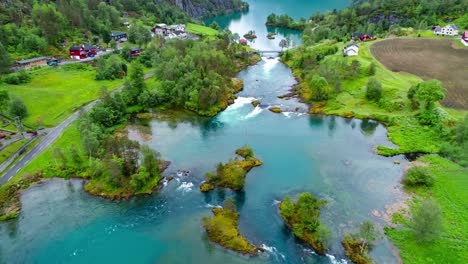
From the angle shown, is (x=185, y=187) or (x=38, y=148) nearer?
(x=185, y=187)

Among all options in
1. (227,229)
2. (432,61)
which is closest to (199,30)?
(432,61)

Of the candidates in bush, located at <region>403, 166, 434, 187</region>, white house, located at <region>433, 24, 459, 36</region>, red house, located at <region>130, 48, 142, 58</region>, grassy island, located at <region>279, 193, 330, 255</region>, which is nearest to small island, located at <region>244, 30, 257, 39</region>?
red house, located at <region>130, 48, 142, 58</region>

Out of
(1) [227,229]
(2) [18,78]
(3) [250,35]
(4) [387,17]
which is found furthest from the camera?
(3) [250,35]

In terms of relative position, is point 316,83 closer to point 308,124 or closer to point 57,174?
point 308,124

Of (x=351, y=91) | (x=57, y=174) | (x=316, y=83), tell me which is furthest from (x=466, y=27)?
(x=57, y=174)

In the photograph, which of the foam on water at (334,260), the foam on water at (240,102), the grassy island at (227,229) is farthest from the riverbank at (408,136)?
the grassy island at (227,229)

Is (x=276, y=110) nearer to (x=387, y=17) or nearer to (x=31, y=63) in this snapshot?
(x=31, y=63)
